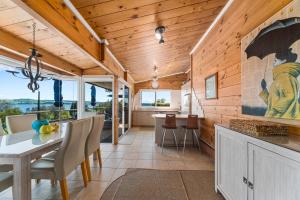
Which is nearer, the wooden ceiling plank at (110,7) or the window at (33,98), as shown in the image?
the wooden ceiling plank at (110,7)

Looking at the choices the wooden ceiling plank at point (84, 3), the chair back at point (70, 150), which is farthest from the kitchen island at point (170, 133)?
the wooden ceiling plank at point (84, 3)

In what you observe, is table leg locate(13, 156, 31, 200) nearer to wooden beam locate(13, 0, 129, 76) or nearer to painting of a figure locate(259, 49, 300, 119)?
wooden beam locate(13, 0, 129, 76)

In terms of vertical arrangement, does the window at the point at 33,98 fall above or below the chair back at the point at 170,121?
above

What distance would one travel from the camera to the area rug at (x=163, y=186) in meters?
2.40

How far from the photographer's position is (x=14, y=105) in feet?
13.3

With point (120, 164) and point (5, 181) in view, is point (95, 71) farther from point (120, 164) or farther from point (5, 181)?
point (5, 181)

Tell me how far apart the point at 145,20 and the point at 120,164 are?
2659 millimetres

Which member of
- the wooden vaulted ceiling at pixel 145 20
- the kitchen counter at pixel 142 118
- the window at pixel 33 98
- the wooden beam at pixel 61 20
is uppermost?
the wooden vaulted ceiling at pixel 145 20

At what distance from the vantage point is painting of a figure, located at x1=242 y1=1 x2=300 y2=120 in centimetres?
160

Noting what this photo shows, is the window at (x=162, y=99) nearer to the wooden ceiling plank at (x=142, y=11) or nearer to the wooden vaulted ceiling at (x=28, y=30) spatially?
the wooden vaulted ceiling at (x=28, y=30)

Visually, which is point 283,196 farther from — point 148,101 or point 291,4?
point 148,101

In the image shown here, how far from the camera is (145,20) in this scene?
9.74 feet

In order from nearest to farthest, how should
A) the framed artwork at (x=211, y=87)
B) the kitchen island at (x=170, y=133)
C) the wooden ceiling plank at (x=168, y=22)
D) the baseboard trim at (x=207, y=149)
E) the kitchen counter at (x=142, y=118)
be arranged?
1. the wooden ceiling plank at (x=168, y=22)
2. the framed artwork at (x=211, y=87)
3. the baseboard trim at (x=207, y=149)
4. the kitchen island at (x=170, y=133)
5. the kitchen counter at (x=142, y=118)

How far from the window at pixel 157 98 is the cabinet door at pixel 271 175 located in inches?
312
